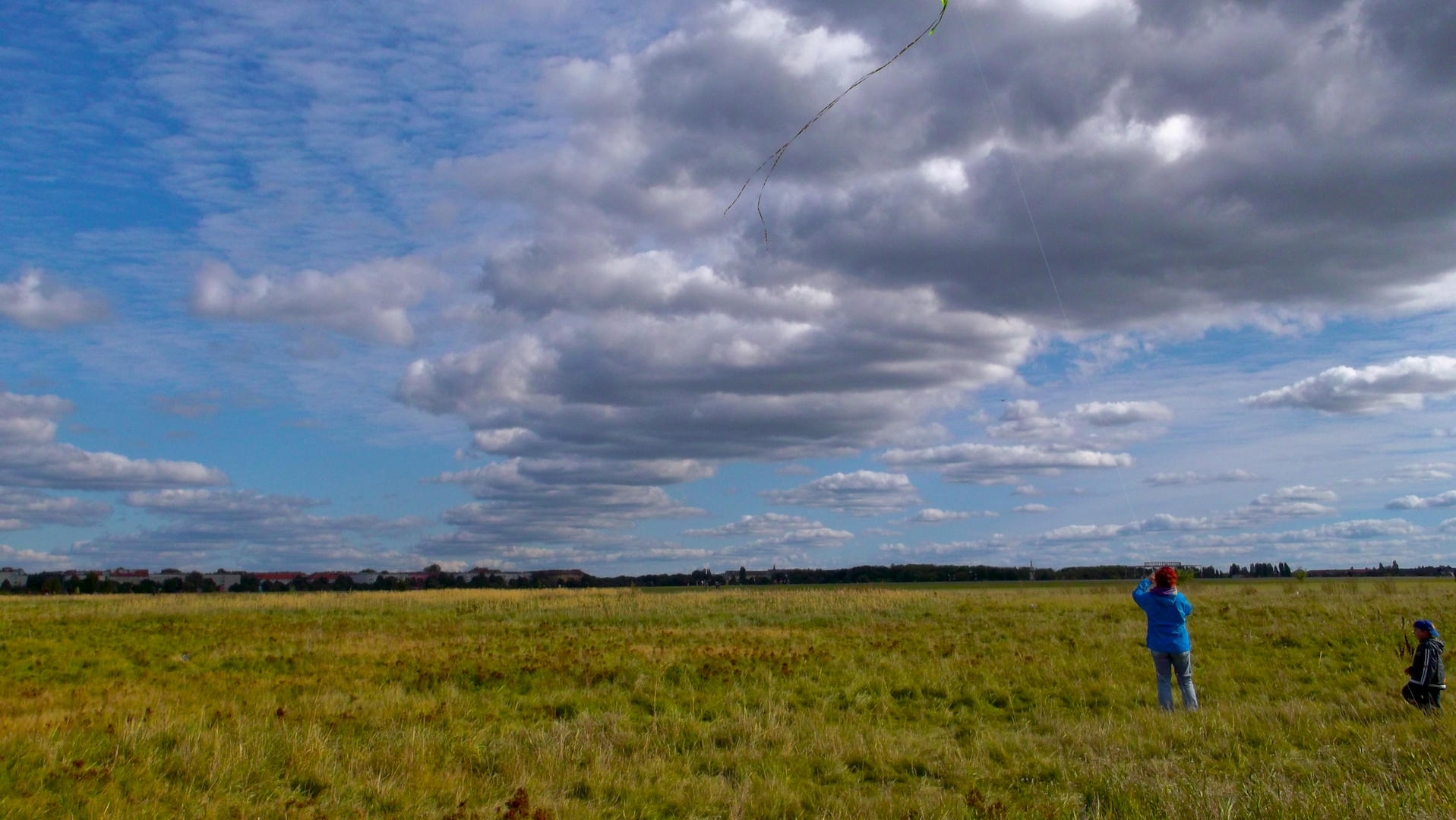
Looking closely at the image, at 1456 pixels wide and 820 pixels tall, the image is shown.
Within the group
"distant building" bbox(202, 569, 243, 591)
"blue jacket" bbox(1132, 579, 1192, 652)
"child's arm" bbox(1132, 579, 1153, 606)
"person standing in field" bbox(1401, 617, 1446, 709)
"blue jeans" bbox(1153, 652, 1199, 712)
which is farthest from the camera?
"distant building" bbox(202, 569, 243, 591)

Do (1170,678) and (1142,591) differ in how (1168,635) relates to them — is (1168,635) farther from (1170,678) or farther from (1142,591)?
(1142,591)

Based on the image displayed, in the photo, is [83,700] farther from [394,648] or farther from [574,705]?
[394,648]

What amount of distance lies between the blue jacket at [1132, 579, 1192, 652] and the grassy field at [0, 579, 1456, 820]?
965 mm

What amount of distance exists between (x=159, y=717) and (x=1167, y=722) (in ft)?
38.7

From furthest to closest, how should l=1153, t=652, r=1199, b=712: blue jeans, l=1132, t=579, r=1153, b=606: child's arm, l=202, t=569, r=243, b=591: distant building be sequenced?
l=202, t=569, r=243, b=591: distant building < l=1132, t=579, r=1153, b=606: child's arm < l=1153, t=652, r=1199, b=712: blue jeans

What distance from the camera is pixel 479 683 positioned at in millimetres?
15594

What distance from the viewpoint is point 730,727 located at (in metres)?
11.5

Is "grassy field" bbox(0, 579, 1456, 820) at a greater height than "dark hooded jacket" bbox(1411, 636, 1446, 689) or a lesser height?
lesser

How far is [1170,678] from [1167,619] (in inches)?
30.8

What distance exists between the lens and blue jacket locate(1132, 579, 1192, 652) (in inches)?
490

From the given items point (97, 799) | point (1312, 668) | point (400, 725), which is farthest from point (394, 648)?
point (1312, 668)

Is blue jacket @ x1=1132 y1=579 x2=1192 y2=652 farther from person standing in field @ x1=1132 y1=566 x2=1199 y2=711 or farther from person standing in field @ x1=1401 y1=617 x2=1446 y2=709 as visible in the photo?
person standing in field @ x1=1401 y1=617 x2=1446 y2=709

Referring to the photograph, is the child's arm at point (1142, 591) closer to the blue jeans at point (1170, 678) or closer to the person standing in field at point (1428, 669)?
the blue jeans at point (1170, 678)

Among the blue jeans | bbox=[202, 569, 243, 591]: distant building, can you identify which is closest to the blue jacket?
the blue jeans
